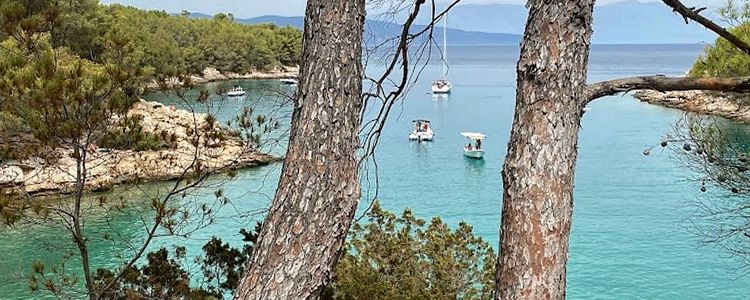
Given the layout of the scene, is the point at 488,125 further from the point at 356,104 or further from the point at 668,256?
the point at 356,104

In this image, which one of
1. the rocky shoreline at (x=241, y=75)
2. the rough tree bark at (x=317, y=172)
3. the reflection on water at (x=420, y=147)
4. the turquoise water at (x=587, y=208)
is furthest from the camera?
the rocky shoreline at (x=241, y=75)

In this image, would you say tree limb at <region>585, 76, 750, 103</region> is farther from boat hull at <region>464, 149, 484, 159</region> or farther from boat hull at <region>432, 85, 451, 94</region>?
boat hull at <region>432, 85, 451, 94</region>

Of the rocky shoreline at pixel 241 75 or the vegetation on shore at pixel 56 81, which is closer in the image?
the vegetation on shore at pixel 56 81

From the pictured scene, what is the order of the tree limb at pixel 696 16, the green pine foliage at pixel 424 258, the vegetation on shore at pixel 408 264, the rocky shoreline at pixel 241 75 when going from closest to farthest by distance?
the tree limb at pixel 696 16 < the vegetation on shore at pixel 408 264 < the green pine foliage at pixel 424 258 < the rocky shoreline at pixel 241 75

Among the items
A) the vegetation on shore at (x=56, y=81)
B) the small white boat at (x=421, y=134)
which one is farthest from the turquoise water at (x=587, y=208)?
the vegetation on shore at (x=56, y=81)

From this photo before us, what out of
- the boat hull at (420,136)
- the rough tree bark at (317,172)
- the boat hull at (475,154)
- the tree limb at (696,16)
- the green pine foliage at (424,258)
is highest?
the tree limb at (696,16)

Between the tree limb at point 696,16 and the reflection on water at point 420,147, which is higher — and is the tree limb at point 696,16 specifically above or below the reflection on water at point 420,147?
above

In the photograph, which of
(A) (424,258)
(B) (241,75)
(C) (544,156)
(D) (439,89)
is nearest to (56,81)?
(C) (544,156)

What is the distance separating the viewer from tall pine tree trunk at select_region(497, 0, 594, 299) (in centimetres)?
140

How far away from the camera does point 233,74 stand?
145 feet

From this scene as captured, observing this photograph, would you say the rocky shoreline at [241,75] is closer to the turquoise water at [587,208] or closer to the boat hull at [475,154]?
the turquoise water at [587,208]

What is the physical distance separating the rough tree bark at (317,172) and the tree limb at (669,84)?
0.58 m

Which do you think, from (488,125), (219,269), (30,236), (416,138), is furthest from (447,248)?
(488,125)

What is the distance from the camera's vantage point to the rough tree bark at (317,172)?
139cm
